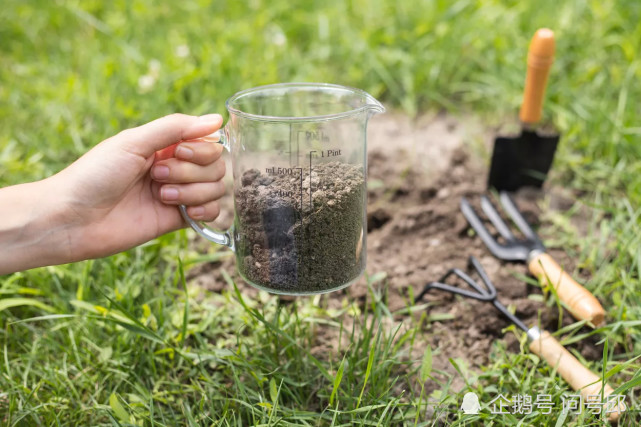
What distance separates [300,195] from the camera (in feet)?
5.63

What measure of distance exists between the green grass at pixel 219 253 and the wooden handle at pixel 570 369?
0.15 ft

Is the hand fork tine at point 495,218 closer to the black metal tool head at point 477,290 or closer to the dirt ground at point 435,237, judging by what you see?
the dirt ground at point 435,237

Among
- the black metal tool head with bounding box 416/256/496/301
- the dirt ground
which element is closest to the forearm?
the dirt ground

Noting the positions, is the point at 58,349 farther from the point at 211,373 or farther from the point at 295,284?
the point at 295,284

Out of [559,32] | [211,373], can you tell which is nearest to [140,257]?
[211,373]

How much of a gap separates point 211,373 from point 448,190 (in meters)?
1.54

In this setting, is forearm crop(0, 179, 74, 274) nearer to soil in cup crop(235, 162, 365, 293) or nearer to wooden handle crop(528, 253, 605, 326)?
soil in cup crop(235, 162, 365, 293)

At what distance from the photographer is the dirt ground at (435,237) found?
7.37ft

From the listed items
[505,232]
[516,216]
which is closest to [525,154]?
[516,216]

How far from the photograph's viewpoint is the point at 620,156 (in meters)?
3.05

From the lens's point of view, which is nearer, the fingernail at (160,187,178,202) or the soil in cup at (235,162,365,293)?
the soil in cup at (235,162,365,293)

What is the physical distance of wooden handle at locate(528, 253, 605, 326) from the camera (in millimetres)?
2121

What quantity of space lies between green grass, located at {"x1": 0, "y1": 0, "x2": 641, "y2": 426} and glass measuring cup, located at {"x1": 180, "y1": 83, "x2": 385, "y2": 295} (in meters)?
0.24

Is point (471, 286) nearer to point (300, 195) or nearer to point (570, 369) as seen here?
point (570, 369)
